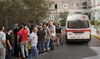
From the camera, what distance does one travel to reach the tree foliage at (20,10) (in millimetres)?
12562

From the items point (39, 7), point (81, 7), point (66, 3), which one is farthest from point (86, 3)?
point (39, 7)

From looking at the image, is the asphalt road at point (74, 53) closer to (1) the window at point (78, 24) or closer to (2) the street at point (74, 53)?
(2) the street at point (74, 53)

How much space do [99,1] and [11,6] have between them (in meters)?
33.0

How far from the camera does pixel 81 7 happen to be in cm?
5047

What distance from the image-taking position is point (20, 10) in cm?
1359

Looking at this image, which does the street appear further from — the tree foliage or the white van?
the tree foliage

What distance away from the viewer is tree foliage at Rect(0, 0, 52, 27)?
41.2ft

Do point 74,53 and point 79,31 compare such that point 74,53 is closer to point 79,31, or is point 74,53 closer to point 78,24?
point 79,31

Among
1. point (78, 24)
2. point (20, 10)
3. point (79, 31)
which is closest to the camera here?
point (79, 31)

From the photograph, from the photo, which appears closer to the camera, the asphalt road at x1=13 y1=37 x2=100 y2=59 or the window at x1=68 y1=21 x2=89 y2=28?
the asphalt road at x1=13 y1=37 x2=100 y2=59

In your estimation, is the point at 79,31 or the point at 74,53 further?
the point at 79,31

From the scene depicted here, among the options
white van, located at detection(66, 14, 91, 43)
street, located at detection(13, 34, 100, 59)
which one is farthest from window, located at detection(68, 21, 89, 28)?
street, located at detection(13, 34, 100, 59)

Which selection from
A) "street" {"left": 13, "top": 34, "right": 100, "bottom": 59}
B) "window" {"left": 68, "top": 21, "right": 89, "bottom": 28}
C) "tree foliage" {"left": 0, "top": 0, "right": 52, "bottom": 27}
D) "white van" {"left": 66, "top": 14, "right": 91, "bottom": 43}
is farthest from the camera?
"window" {"left": 68, "top": 21, "right": 89, "bottom": 28}

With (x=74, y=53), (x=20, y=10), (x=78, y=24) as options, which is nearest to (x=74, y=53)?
(x=74, y=53)
